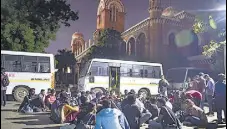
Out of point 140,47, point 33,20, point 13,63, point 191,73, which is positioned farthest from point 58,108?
point 191,73

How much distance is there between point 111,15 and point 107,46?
72.8 inches

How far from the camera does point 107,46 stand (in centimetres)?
1180

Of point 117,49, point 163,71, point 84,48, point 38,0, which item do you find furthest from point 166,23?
point 38,0

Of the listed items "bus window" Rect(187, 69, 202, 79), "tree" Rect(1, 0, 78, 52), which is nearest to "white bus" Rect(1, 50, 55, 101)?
"tree" Rect(1, 0, 78, 52)

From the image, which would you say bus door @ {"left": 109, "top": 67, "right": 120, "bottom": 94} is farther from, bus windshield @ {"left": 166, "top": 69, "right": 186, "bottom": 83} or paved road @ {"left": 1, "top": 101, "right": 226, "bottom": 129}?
paved road @ {"left": 1, "top": 101, "right": 226, "bottom": 129}

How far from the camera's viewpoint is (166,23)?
1597 centimetres

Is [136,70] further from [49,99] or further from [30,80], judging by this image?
[49,99]

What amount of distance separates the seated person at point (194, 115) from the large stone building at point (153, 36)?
189 inches

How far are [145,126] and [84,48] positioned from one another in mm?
6105

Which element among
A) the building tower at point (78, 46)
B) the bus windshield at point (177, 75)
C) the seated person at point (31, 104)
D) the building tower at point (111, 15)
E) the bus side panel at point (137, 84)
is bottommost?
the seated person at point (31, 104)

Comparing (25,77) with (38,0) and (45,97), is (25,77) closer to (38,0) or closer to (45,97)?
(45,97)

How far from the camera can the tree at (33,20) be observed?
6617mm

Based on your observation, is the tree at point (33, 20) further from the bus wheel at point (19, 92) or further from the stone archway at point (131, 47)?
the stone archway at point (131, 47)

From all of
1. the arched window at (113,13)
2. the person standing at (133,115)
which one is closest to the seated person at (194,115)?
the person standing at (133,115)
